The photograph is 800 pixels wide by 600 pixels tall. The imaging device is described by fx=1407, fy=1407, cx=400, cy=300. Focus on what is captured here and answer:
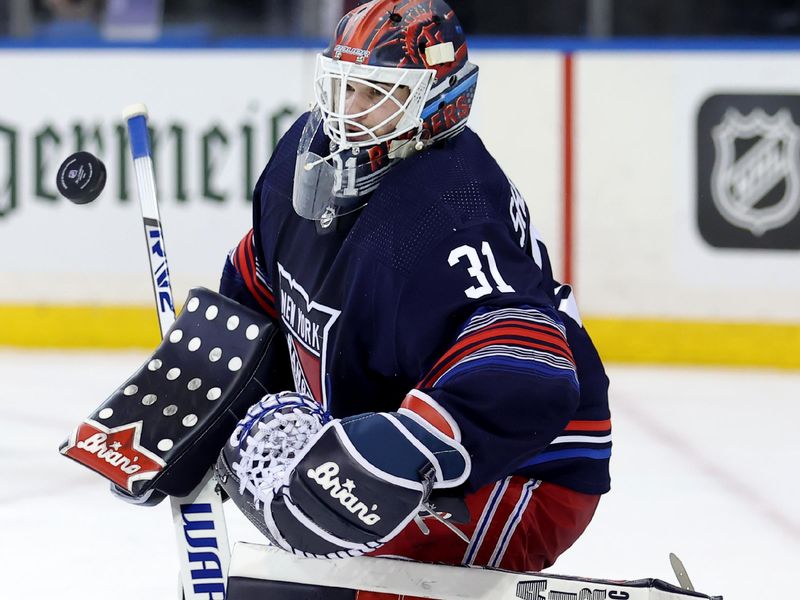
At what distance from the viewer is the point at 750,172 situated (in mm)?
4348

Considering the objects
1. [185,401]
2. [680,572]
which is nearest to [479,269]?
[185,401]

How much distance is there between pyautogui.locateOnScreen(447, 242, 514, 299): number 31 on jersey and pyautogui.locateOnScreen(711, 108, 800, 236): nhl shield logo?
2977 millimetres

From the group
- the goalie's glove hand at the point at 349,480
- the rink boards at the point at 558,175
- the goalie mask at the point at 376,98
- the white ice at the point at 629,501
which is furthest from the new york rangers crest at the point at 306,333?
the rink boards at the point at 558,175

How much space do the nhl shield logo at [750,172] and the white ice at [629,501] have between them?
48 centimetres

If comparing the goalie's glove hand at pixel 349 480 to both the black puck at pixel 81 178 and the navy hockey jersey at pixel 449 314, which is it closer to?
the navy hockey jersey at pixel 449 314

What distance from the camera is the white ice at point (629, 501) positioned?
2.44 m

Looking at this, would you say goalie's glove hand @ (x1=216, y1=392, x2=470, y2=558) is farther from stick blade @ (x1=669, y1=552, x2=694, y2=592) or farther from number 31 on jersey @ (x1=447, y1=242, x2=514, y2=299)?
stick blade @ (x1=669, y1=552, x2=694, y2=592)

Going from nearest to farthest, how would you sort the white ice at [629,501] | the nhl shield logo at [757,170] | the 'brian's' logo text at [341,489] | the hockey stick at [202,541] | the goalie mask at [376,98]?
1. the 'brian's' logo text at [341,489]
2. the goalie mask at [376,98]
3. the hockey stick at [202,541]
4. the white ice at [629,501]
5. the nhl shield logo at [757,170]

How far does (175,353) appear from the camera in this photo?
71.1 inches

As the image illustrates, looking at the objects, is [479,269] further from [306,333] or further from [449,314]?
[306,333]

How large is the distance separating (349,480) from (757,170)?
10.5 ft

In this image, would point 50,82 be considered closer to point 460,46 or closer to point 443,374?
point 460,46

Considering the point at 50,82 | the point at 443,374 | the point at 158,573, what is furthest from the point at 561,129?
the point at 443,374

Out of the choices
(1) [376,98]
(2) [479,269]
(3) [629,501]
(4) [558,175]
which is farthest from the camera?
(4) [558,175]
